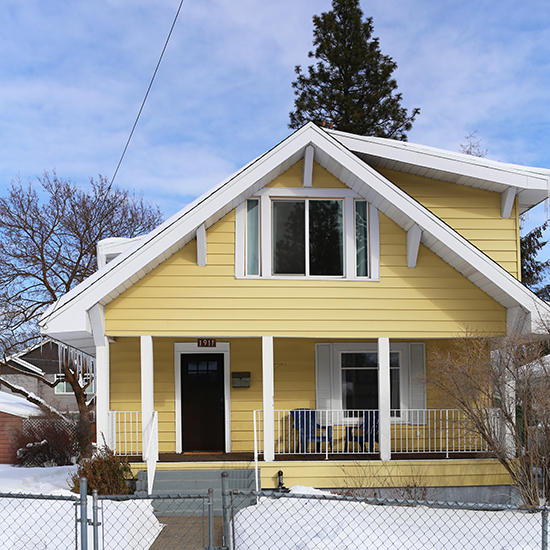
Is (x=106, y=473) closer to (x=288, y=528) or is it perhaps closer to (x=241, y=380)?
(x=241, y=380)

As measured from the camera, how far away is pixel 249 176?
980cm

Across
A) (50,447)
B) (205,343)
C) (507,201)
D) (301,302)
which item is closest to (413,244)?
(301,302)

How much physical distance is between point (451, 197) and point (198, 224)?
513 cm

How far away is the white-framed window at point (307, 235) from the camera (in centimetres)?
1038

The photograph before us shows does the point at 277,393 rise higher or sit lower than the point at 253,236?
lower

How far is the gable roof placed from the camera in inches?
377

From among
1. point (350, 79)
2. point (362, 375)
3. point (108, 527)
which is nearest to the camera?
point (108, 527)

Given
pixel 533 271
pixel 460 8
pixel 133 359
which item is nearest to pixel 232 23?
pixel 133 359

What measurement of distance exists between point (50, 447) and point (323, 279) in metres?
11.7

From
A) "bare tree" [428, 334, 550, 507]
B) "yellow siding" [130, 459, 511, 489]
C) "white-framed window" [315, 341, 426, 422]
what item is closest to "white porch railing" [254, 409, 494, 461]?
"white-framed window" [315, 341, 426, 422]

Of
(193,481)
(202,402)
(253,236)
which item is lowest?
(193,481)

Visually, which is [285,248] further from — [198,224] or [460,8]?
[460,8]

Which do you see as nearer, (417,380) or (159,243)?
(159,243)

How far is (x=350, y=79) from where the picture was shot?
26.0 meters
